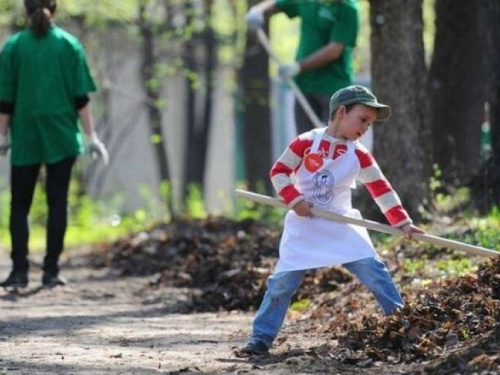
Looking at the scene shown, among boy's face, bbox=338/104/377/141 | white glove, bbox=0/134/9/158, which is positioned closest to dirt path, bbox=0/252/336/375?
white glove, bbox=0/134/9/158

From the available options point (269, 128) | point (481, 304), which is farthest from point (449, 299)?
point (269, 128)

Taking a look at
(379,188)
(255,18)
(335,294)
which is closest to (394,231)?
(379,188)

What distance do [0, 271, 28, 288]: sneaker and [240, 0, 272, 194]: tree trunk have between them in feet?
29.8

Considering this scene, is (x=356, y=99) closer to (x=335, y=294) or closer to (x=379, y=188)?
A: (x=379, y=188)

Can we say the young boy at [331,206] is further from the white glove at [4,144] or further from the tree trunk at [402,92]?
the tree trunk at [402,92]

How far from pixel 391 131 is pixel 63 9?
6.56m

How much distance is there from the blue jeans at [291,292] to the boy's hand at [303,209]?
0.33 meters

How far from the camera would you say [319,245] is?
303 inches

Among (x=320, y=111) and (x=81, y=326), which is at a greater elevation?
(x=320, y=111)

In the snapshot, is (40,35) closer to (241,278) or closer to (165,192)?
(241,278)

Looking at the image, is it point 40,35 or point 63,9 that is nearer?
point 40,35

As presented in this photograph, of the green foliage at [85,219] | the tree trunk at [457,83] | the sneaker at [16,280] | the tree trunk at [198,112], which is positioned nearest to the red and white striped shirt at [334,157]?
the sneaker at [16,280]

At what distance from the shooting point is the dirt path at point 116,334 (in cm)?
725

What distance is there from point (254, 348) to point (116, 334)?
1247 mm
